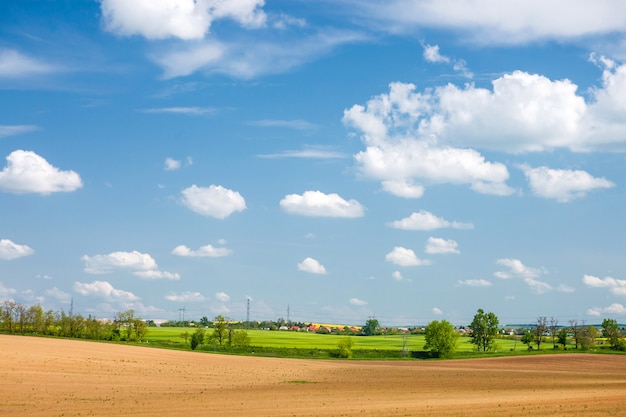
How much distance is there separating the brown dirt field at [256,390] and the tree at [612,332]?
56413 mm

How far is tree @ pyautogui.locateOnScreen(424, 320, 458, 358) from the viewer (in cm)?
12075

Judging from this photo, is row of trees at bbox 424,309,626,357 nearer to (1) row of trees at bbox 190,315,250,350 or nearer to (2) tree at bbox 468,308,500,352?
(2) tree at bbox 468,308,500,352

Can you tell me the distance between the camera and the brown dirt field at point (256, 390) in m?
39.2

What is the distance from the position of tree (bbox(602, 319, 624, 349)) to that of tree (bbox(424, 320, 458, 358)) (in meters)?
43.4

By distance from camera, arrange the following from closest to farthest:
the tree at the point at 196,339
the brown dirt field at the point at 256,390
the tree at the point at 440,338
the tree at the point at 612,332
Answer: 1. the brown dirt field at the point at 256,390
2. the tree at the point at 440,338
3. the tree at the point at 196,339
4. the tree at the point at 612,332

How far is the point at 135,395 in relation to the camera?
155ft

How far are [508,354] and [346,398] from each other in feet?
265

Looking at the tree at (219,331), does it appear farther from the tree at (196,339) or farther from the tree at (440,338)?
the tree at (440,338)

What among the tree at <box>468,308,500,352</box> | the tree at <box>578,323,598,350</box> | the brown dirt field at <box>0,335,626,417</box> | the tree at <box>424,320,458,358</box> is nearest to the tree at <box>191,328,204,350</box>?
the brown dirt field at <box>0,335,626,417</box>

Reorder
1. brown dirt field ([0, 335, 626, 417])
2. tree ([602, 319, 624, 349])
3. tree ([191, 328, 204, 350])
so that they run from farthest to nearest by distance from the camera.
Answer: tree ([602, 319, 624, 349]), tree ([191, 328, 204, 350]), brown dirt field ([0, 335, 626, 417])

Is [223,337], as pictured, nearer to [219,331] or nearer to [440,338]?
[219,331]

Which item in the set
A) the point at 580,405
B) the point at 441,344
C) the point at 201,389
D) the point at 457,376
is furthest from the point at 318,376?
the point at 441,344

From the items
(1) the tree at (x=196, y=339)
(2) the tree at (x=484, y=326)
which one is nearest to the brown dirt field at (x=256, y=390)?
(1) the tree at (x=196, y=339)

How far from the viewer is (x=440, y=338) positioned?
121m
